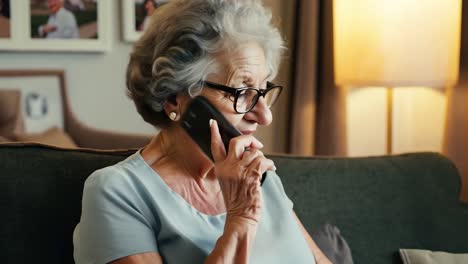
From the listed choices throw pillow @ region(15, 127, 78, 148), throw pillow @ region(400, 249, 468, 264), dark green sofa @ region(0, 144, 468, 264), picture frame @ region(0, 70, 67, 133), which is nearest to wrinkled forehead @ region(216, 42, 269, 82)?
dark green sofa @ region(0, 144, 468, 264)

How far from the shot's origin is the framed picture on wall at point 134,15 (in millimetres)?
3260

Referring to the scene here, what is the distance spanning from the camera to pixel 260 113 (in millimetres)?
1451

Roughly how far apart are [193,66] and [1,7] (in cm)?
184

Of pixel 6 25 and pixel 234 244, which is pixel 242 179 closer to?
pixel 234 244

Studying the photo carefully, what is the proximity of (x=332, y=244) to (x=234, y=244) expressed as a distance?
540 millimetres

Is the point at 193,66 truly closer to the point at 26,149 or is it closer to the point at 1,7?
the point at 26,149

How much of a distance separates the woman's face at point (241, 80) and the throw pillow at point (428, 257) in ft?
2.26

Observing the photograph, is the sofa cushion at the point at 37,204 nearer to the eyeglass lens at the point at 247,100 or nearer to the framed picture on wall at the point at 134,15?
the eyeglass lens at the point at 247,100

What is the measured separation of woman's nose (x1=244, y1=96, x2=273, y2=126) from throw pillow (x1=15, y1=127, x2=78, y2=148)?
144cm

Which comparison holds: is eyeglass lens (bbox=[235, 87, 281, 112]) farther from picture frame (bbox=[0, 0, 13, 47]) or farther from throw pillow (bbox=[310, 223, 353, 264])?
picture frame (bbox=[0, 0, 13, 47])

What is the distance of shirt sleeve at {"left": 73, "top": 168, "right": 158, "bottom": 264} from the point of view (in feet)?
4.32

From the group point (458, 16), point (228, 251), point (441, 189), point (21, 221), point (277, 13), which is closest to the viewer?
point (228, 251)

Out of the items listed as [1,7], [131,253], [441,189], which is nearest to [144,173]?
[131,253]

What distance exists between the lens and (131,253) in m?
1.31
